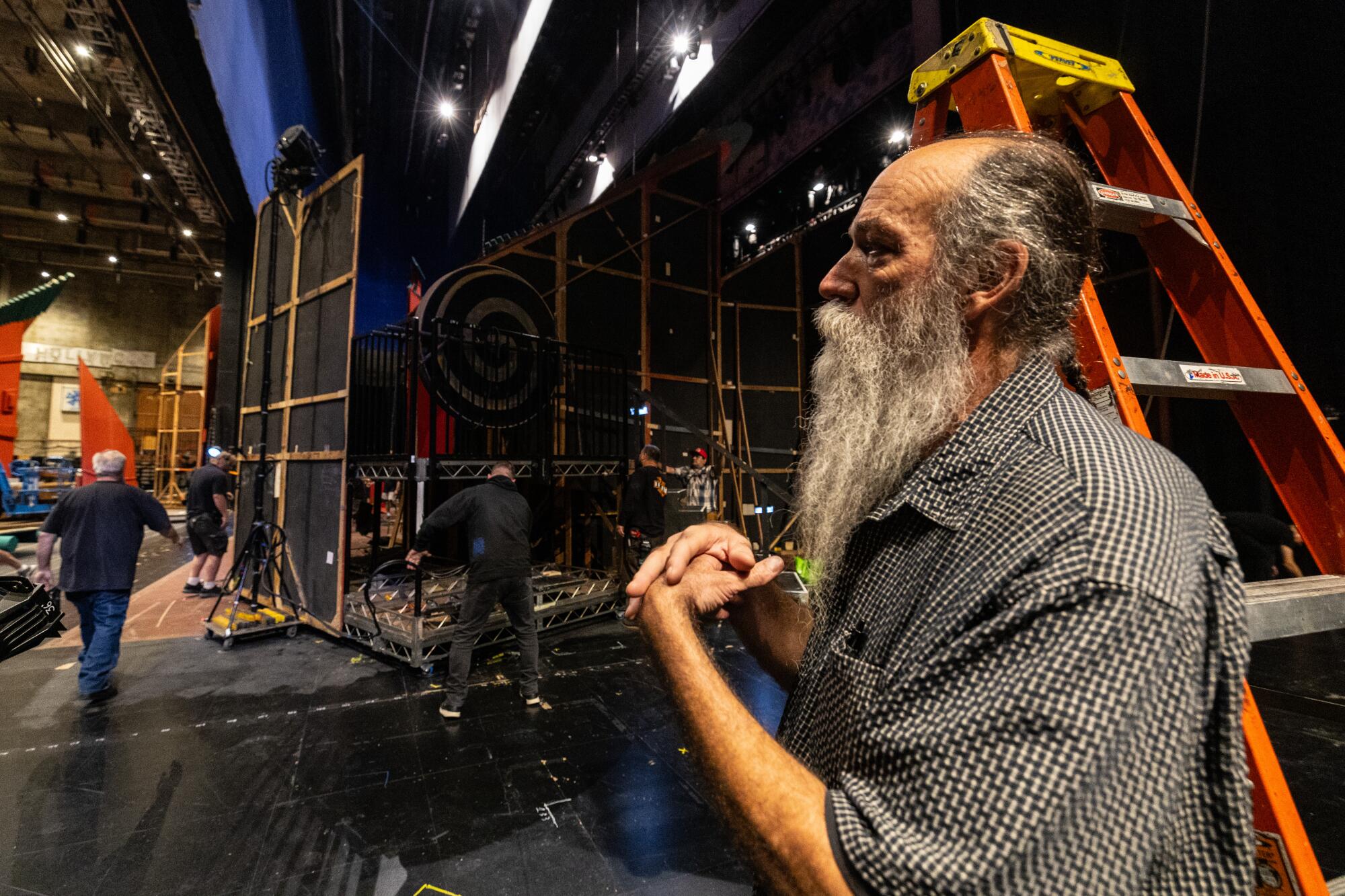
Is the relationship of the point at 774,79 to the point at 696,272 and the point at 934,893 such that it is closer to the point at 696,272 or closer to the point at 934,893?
the point at 696,272

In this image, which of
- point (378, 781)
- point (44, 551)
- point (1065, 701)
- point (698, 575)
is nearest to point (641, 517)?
point (378, 781)

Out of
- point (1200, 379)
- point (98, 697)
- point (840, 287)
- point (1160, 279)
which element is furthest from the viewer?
point (98, 697)

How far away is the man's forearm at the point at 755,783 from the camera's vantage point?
1.90 feet

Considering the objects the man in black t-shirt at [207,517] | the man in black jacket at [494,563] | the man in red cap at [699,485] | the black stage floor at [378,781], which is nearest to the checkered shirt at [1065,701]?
the black stage floor at [378,781]

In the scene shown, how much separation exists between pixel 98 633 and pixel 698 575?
622 centimetres

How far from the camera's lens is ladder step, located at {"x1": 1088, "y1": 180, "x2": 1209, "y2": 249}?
4.76 feet

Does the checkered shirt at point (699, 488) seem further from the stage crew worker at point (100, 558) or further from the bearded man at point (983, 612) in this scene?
the bearded man at point (983, 612)

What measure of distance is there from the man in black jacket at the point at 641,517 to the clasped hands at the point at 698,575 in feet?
19.6

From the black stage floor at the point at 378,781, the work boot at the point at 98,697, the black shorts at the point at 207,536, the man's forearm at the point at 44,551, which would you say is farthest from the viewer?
the black shorts at the point at 207,536

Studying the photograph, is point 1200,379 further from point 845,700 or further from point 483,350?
point 483,350

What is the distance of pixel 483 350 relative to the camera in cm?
641

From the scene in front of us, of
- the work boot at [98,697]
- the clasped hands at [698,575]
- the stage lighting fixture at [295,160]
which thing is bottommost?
the work boot at [98,697]

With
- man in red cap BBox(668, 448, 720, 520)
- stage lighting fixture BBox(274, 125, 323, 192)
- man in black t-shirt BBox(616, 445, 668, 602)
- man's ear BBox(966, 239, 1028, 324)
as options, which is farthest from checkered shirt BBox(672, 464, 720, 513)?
man's ear BBox(966, 239, 1028, 324)

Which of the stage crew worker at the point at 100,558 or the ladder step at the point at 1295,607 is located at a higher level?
the ladder step at the point at 1295,607
